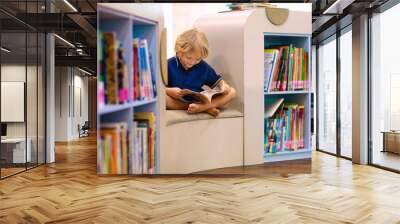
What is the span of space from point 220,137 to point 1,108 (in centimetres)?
323

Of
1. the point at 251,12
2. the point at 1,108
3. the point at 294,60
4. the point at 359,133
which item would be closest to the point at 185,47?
the point at 251,12

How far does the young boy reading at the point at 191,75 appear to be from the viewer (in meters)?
4.54

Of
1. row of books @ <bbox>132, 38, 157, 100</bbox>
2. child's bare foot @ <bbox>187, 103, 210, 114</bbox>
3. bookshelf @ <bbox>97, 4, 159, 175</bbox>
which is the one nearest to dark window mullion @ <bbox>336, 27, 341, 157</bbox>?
child's bare foot @ <bbox>187, 103, 210, 114</bbox>

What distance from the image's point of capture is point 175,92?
4555 mm

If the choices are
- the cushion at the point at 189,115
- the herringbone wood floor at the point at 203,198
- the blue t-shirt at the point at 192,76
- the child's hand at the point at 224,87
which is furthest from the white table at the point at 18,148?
the child's hand at the point at 224,87

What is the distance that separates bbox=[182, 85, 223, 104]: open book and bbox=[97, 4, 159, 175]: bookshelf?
0.42 meters

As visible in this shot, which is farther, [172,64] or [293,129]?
[293,129]

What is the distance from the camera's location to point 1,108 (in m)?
5.75

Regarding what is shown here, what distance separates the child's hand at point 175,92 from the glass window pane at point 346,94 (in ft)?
13.6

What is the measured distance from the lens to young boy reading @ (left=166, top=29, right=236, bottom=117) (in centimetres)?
454

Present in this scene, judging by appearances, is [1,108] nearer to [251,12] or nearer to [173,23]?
[173,23]

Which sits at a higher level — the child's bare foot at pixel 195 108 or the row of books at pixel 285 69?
the row of books at pixel 285 69

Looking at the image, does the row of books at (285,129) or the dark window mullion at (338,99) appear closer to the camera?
the row of books at (285,129)

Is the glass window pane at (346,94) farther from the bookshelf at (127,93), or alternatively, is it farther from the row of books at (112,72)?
the row of books at (112,72)
